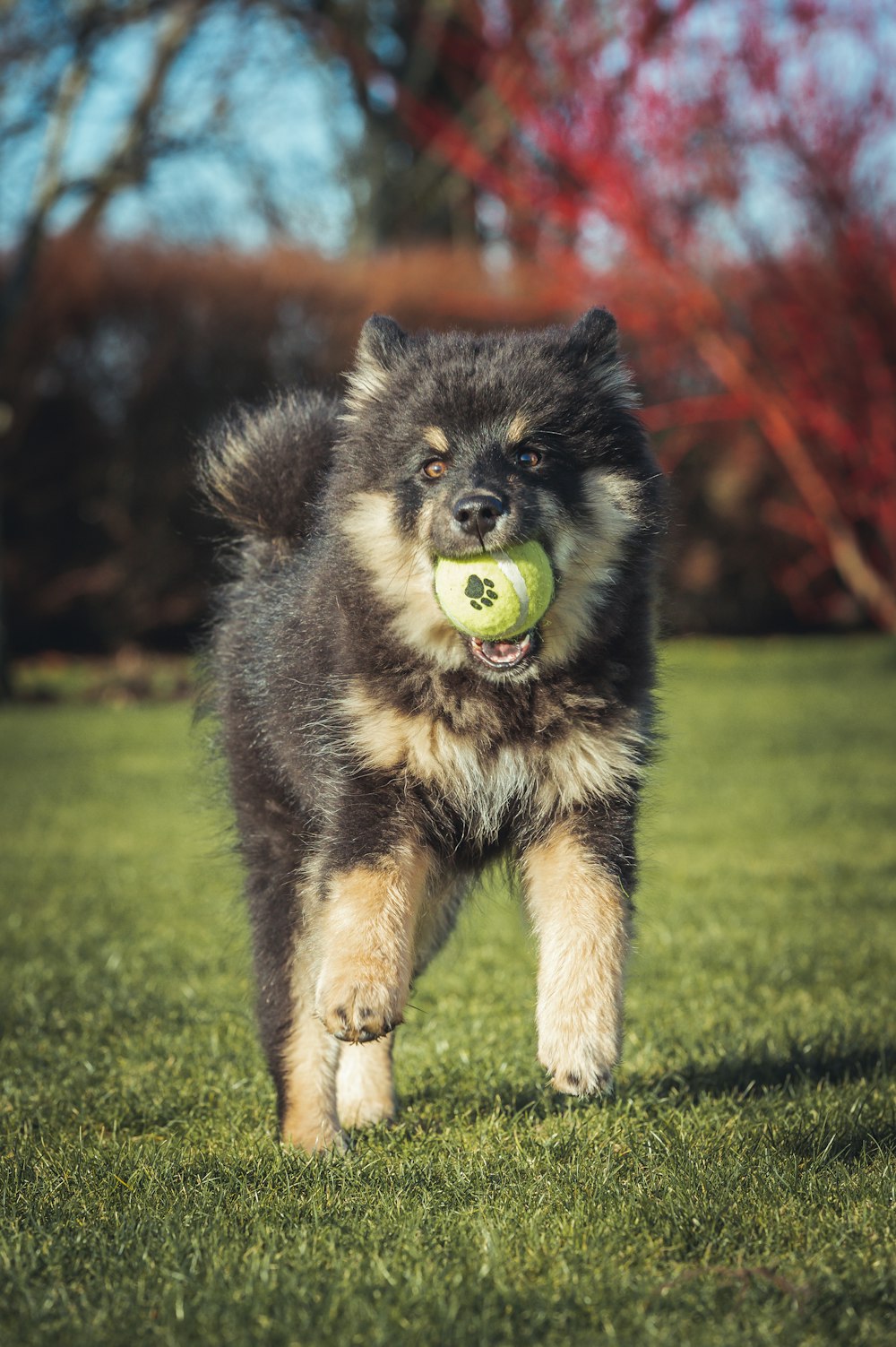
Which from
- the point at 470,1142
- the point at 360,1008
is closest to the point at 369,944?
the point at 360,1008

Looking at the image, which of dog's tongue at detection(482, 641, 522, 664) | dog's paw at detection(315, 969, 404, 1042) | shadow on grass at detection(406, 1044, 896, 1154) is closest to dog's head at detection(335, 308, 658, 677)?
dog's tongue at detection(482, 641, 522, 664)

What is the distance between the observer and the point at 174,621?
48.4 feet

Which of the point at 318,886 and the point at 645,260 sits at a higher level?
the point at 645,260

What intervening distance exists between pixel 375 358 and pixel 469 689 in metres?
1.00

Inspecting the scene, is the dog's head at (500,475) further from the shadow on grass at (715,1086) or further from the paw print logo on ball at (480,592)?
the shadow on grass at (715,1086)

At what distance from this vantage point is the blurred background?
46.9ft

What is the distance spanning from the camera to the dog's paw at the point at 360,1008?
3092 millimetres

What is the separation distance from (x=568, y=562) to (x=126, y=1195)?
1.86 metres

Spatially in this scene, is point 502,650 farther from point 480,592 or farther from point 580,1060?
point 580,1060

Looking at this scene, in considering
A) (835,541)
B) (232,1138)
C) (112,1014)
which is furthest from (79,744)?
(835,541)

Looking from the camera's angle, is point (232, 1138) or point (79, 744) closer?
point (232, 1138)

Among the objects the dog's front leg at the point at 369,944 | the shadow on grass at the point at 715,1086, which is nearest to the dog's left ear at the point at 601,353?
the dog's front leg at the point at 369,944

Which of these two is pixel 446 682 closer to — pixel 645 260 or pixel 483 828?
pixel 483 828

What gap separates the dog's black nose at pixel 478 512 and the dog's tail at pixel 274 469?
0.97 metres
